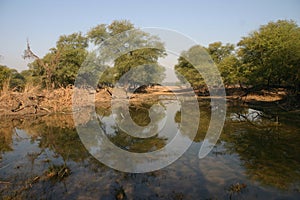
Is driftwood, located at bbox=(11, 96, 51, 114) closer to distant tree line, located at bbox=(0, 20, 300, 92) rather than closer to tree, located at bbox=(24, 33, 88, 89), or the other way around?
distant tree line, located at bbox=(0, 20, 300, 92)

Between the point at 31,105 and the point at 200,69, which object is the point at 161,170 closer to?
the point at 31,105

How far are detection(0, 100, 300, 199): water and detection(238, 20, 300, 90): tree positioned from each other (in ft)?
35.1

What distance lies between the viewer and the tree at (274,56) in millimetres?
21672

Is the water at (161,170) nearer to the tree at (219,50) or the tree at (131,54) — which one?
the tree at (131,54)

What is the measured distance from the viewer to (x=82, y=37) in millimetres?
43000

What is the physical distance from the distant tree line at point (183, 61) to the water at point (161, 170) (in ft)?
37.4

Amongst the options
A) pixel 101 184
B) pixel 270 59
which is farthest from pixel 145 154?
pixel 270 59

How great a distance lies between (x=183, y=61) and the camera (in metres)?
48.6

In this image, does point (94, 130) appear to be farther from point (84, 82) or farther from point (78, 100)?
point (84, 82)

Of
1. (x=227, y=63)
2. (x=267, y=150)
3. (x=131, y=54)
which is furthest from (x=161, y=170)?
(x=131, y=54)

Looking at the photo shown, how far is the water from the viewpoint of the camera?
6316mm

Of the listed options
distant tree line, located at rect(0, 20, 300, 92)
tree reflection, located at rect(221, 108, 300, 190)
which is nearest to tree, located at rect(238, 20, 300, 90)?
distant tree line, located at rect(0, 20, 300, 92)

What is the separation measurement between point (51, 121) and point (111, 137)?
6725 mm

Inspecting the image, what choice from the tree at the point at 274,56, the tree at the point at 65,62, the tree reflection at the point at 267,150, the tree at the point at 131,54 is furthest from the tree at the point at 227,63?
the tree at the point at 65,62
